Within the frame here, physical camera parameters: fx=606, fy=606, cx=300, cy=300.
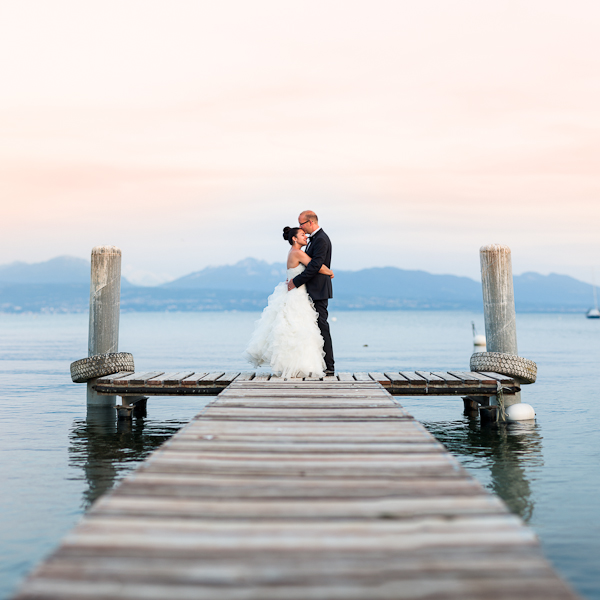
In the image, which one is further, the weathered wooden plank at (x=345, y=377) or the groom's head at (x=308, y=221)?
the groom's head at (x=308, y=221)

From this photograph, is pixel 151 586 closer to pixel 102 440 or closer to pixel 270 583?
pixel 270 583

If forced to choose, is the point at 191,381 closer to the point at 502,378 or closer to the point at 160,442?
the point at 160,442

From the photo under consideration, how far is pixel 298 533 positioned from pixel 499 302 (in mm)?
9669

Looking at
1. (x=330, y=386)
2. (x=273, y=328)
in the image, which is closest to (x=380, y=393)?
(x=330, y=386)

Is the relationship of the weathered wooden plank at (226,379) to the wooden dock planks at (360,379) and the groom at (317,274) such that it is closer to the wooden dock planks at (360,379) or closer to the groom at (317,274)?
the wooden dock planks at (360,379)

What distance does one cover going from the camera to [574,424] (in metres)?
13.3

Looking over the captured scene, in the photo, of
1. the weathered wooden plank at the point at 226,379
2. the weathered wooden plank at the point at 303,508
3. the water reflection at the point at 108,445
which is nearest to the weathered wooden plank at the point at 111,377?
the water reflection at the point at 108,445

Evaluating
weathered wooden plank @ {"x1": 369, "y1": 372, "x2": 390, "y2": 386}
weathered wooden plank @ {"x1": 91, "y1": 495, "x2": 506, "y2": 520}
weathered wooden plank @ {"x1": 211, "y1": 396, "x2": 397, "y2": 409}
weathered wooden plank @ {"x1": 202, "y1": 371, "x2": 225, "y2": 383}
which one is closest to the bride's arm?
weathered wooden plank @ {"x1": 369, "y1": 372, "x2": 390, "y2": 386}

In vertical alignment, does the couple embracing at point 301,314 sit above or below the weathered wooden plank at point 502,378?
above

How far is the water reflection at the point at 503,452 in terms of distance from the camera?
7.84 metres

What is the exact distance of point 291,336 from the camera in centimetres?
1005

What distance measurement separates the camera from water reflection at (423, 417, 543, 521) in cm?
784

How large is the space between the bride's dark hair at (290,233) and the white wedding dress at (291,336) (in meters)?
0.47

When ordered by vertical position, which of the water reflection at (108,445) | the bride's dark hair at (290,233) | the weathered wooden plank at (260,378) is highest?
the bride's dark hair at (290,233)
